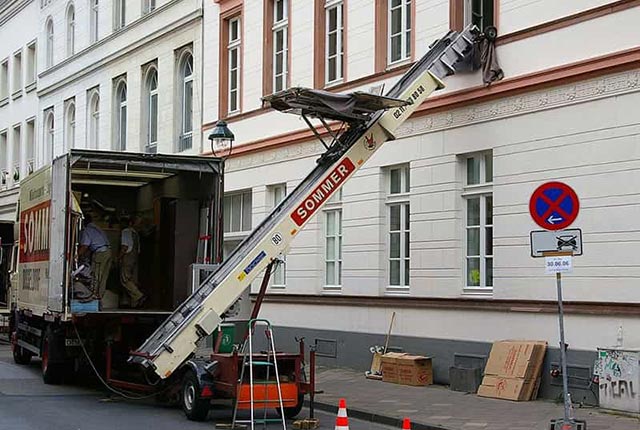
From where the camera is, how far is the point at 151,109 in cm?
2988

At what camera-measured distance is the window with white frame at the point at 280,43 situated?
23.2 m

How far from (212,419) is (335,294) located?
280 inches

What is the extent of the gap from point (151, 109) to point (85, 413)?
16.4 metres

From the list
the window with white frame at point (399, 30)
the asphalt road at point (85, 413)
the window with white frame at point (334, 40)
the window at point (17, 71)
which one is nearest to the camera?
the asphalt road at point (85, 413)

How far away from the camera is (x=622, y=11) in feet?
48.4

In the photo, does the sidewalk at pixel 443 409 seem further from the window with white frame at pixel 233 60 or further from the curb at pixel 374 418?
the window with white frame at pixel 233 60


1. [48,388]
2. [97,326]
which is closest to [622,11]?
[97,326]

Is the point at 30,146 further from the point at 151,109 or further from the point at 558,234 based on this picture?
the point at 558,234

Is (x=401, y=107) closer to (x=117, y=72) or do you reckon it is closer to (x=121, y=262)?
(x=121, y=262)

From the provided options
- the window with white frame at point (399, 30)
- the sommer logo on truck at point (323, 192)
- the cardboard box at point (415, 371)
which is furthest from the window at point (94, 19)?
the sommer logo on truck at point (323, 192)

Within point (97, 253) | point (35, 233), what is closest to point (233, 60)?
point (35, 233)

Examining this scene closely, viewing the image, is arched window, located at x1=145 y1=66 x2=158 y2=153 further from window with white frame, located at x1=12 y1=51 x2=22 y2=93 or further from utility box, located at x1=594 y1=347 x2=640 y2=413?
utility box, located at x1=594 y1=347 x2=640 y2=413

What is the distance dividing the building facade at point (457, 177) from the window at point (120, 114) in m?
8.23

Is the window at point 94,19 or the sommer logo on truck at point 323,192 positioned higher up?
the window at point 94,19
